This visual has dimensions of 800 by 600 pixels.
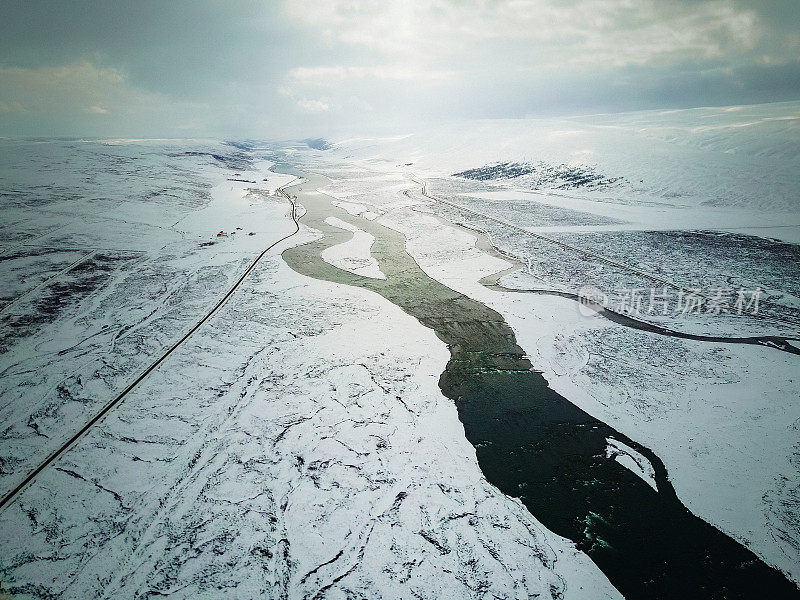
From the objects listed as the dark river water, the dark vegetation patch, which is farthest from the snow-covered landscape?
the dark vegetation patch

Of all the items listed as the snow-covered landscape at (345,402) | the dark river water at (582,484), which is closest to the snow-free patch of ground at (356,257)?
the snow-covered landscape at (345,402)

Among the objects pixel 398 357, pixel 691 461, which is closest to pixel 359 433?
pixel 398 357

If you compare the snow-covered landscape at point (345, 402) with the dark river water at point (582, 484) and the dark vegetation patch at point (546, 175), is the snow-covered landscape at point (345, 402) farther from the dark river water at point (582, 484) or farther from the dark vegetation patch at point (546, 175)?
the dark vegetation patch at point (546, 175)

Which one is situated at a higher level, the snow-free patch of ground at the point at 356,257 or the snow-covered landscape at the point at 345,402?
the snow-free patch of ground at the point at 356,257

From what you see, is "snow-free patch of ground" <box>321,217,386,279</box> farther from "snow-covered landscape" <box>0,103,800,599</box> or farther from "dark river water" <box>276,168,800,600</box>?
"dark river water" <box>276,168,800,600</box>

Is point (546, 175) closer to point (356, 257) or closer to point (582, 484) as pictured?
point (356, 257)

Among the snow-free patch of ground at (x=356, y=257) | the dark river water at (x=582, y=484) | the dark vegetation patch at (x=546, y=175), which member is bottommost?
the dark river water at (x=582, y=484)
